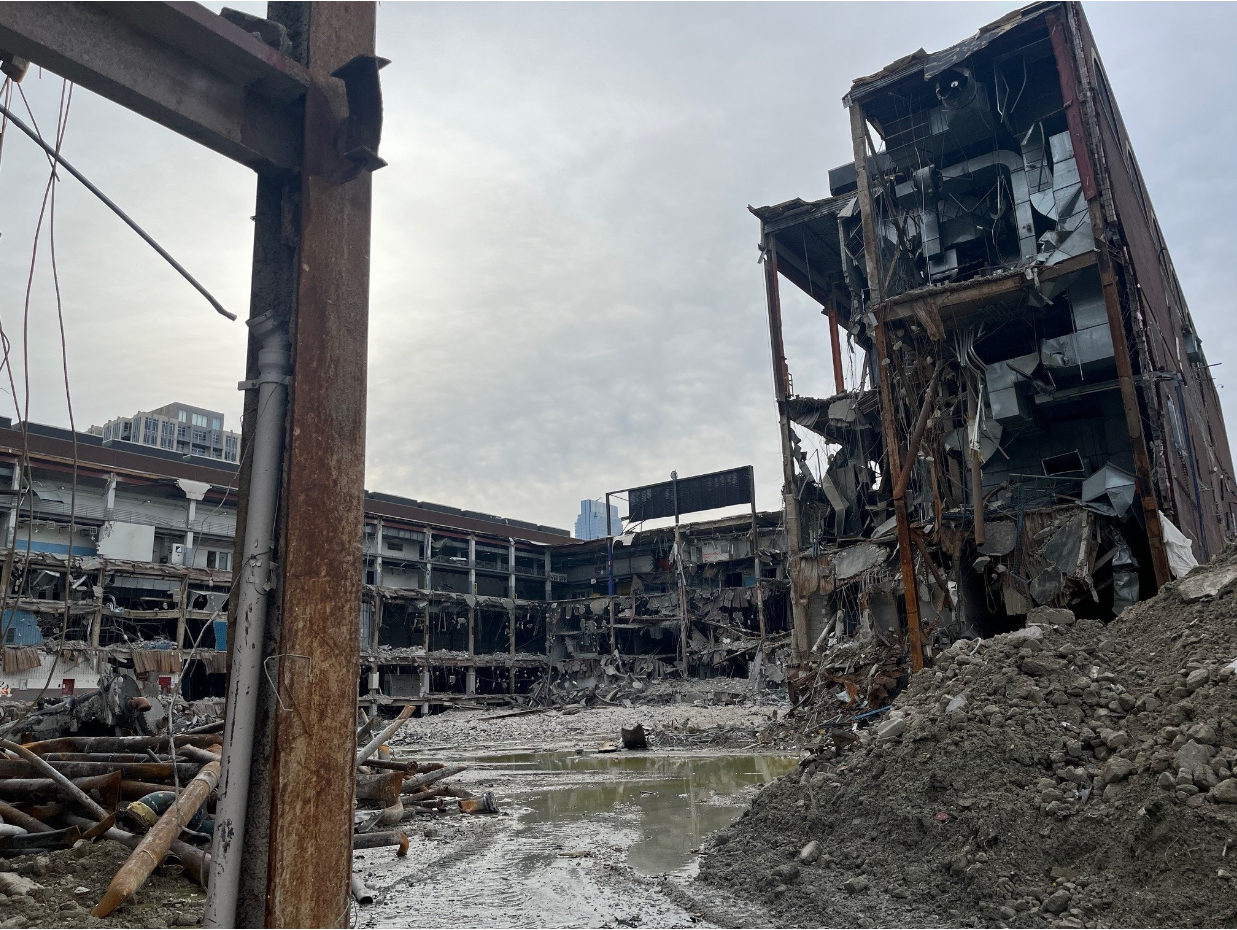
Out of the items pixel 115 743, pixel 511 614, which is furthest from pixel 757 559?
pixel 115 743

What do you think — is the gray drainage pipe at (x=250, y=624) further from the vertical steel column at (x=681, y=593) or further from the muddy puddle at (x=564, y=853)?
the vertical steel column at (x=681, y=593)

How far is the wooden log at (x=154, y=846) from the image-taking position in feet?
12.9

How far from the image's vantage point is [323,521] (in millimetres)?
3109

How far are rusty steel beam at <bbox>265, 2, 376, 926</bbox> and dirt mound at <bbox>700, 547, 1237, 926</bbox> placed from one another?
2.88 meters

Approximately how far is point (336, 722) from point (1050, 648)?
6.14 m

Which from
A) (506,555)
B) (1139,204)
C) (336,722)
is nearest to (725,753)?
(336,722)

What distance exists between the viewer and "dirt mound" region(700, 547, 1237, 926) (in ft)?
13.6

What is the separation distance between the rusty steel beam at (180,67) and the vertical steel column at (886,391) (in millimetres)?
12630

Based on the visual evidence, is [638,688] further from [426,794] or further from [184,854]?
[184,854]

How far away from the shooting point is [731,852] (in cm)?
588

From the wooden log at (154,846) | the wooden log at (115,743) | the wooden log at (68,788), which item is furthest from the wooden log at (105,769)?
the wooden log at (154,846)

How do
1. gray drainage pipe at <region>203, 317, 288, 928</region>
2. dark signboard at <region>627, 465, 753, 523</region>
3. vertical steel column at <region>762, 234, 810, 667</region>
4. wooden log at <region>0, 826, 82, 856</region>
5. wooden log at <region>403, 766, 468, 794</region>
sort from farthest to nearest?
dark signboard at <region>627, 465, 753, 523</region>, vertical steel column at <region>762, 234, 810, 667</region>, wooden log at <region>403, 766, 468, 794</region>, wooden log at <region>0, 826, 82, 856</region>, gray drainage pipe at <region>203, 317, 288, 928</region>

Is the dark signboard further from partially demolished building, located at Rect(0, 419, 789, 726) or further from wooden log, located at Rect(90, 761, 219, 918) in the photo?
wooden log, located at Rect(90, 761, 219, 918)

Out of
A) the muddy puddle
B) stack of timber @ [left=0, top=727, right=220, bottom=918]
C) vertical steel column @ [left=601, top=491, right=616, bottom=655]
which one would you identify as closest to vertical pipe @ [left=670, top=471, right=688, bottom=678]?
vertical steel column @ [left=601, top=491, right=616, bottom=655]
